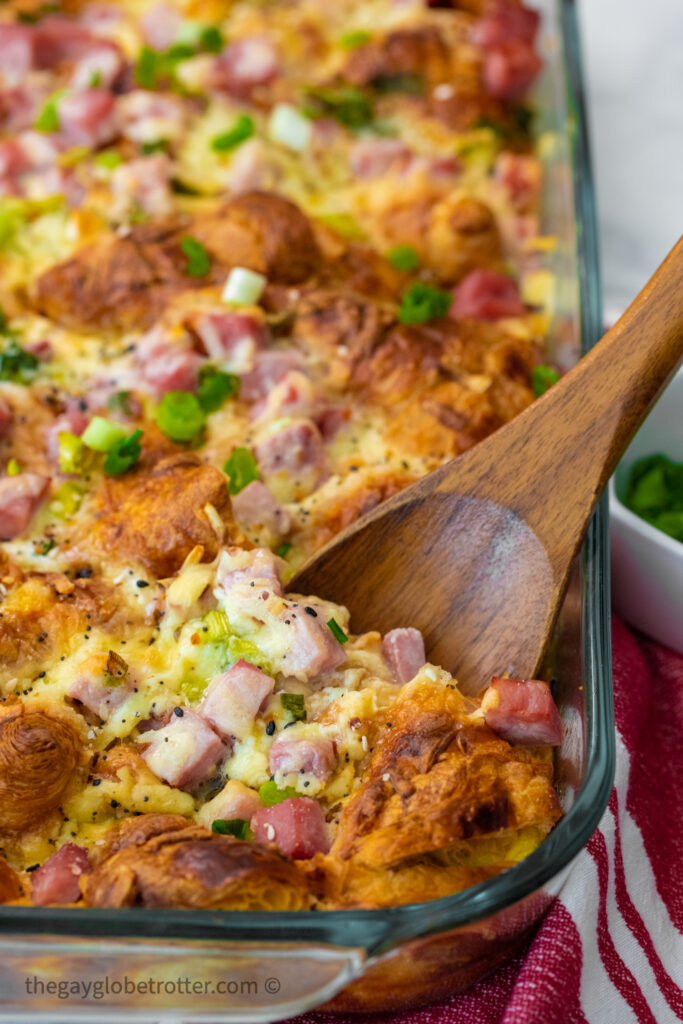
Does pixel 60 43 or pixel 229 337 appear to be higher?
pixel 60 43

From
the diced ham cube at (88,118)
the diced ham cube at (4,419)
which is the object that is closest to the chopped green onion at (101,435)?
the diced ham cube at (4,419)

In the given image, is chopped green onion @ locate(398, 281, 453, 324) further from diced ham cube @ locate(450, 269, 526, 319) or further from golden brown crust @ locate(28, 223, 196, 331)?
golden brown crust @ locate(28, 223, 196, 331)

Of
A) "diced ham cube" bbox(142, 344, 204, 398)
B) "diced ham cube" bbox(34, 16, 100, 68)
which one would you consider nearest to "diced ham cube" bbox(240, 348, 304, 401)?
"diced ham cube" bbox(142, 344, 204, 398)

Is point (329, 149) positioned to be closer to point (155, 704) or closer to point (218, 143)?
point (218, 143)

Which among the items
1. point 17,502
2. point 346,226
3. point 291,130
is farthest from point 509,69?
point 17,502

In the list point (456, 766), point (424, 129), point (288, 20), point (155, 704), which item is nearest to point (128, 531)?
point (155, 704)

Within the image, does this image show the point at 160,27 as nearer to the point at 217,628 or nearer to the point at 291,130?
the point at 291,130
